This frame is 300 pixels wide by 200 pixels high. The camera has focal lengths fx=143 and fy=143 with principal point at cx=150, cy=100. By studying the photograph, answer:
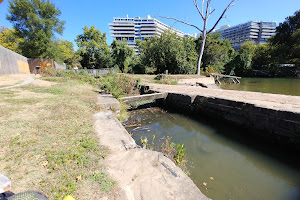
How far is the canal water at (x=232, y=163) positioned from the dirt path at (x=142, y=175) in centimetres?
113

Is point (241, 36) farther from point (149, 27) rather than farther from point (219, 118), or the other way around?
point (219, 118)

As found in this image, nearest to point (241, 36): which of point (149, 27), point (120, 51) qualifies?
point (149, 27)

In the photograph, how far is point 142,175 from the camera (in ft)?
6.02

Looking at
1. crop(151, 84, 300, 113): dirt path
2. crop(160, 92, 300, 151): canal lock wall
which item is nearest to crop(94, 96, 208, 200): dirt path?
crop(160, 92, 300, 151): canal lock wall

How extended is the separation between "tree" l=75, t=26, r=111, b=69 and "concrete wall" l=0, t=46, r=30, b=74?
1190 cm

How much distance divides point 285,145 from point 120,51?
1012 inches

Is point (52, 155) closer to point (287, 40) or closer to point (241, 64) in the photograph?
point (241, 64)

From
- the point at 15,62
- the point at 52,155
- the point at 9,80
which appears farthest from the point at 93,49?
the point at 52,155

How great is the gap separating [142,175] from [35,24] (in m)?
26.0

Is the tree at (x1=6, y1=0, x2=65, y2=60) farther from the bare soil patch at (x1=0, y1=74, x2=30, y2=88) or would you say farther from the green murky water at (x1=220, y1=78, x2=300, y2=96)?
the green murky water at (x1=220, y1=78, x2=300, y2=96)

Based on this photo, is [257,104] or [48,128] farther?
[257,104]

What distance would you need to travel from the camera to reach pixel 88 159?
198 centimetres

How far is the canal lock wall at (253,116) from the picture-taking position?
11.8ft

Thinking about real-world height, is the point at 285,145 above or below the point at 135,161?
below
